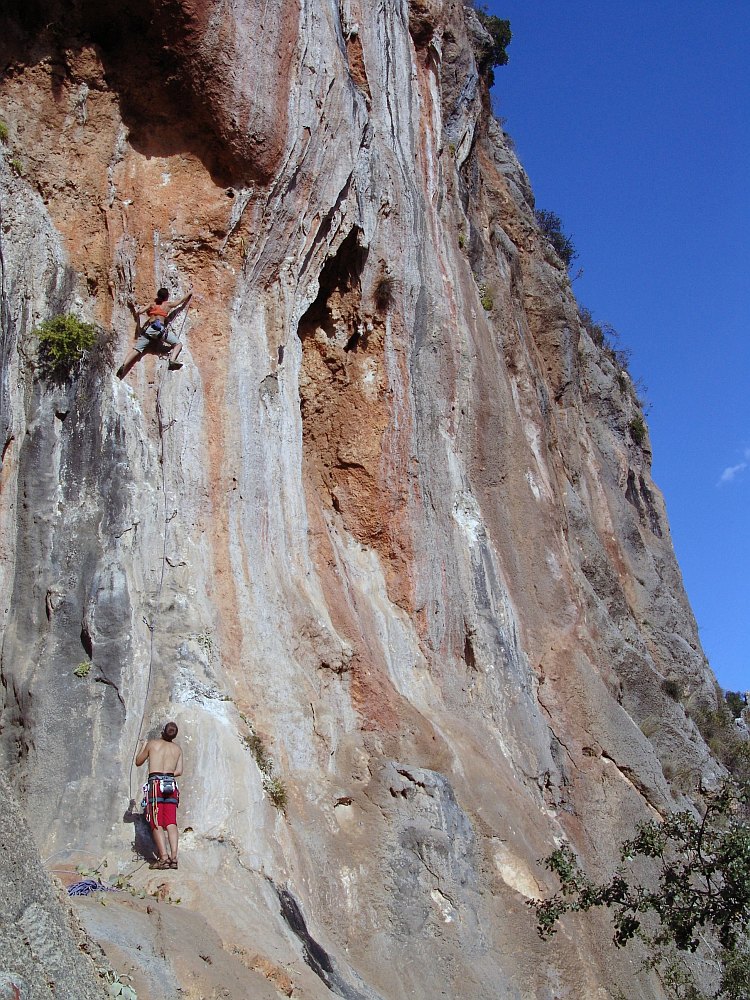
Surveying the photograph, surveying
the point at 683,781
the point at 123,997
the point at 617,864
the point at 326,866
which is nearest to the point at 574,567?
the point at 683,781

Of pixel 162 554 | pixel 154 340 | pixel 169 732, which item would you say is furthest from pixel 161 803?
pixel 154 340

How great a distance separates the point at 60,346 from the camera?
9.67 m

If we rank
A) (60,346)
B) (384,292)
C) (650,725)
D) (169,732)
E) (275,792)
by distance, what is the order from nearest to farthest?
(169,732), (275,792), (60,346), (384,292), (650,725)

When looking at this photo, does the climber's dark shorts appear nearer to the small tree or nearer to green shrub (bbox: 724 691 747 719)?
the small tree

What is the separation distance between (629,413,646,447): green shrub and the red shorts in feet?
69.5

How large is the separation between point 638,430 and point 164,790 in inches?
864

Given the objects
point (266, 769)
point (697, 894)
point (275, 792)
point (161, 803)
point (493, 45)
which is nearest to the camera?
point (161, 803)

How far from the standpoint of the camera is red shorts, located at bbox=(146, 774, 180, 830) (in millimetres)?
7363

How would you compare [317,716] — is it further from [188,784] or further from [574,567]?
[574,567]

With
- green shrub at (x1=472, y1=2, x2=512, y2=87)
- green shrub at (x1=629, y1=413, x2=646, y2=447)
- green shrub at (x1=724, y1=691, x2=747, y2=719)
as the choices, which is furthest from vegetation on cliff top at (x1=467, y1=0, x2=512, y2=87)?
green shrub at (x1=724, y1=691, x2=747, y2=719)

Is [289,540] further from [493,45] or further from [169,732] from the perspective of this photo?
[493,45]

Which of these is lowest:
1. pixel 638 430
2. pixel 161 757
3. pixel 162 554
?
pixel 161 757

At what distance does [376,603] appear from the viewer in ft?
38.2

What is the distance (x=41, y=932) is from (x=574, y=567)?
513 inches
